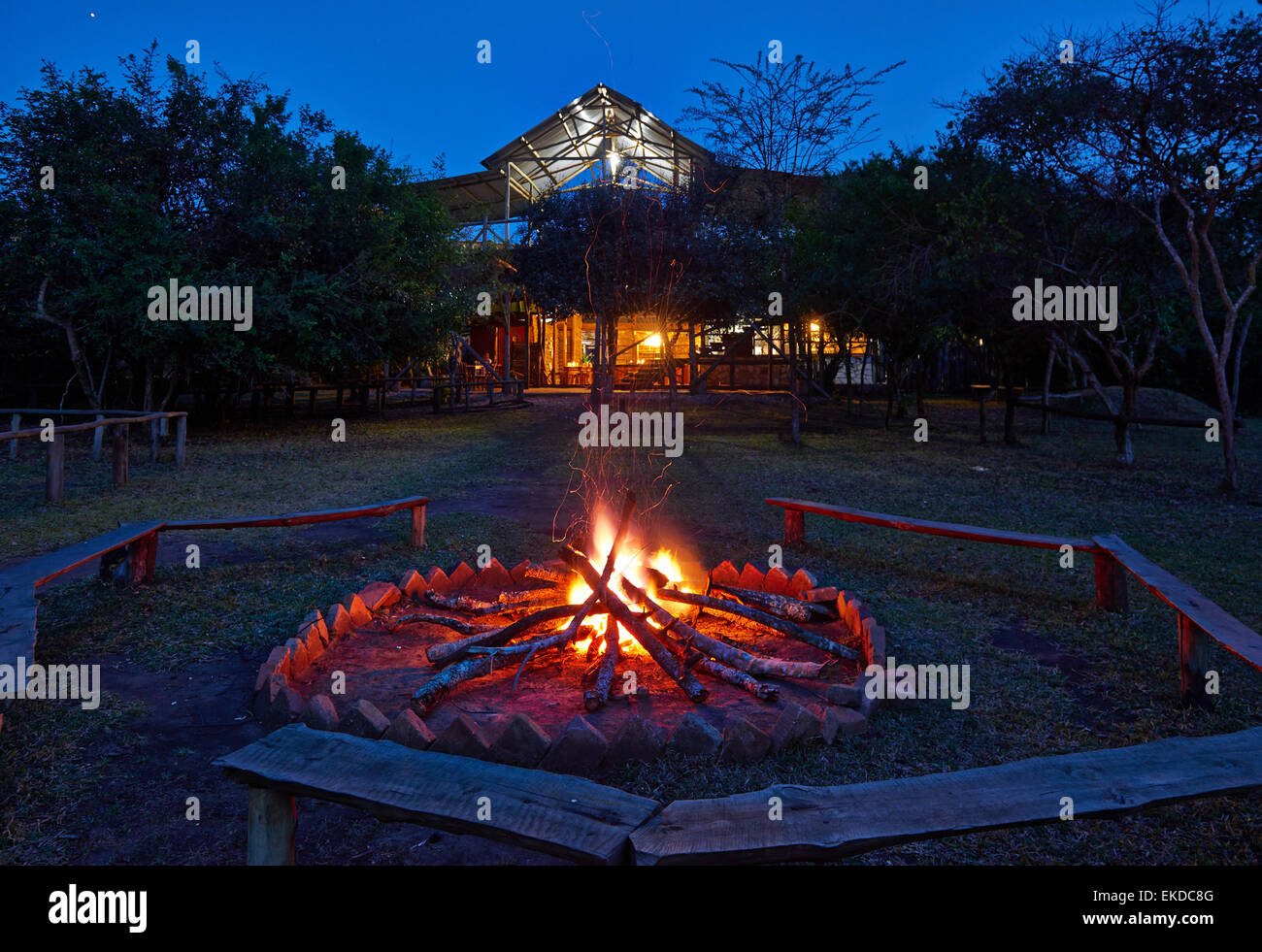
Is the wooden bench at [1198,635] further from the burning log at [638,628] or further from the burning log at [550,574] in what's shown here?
the burning log at [550,574]

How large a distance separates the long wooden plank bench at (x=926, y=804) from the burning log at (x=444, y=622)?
3.04 metres

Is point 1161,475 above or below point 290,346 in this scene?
below

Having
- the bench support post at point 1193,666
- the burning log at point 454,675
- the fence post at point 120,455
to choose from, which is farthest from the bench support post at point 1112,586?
the fence post at point 120,455

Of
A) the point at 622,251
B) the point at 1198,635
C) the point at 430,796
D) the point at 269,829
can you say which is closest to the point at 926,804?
the point at 430,796

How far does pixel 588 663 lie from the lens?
481 centimetres

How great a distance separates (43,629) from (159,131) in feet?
46.2

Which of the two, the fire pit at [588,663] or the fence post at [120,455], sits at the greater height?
the fence post at [120,455]

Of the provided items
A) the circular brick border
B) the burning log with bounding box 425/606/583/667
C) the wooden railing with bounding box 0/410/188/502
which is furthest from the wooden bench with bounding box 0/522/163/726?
the wooden railing with bounding box 0/410/188/502

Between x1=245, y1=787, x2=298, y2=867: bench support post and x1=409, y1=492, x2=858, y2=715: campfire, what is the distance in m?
1.53

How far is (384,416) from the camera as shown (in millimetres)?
23500

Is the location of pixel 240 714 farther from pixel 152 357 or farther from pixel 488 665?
pixel 152 357

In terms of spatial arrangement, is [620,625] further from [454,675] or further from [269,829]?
[269,829]

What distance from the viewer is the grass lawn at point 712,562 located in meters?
3.10
